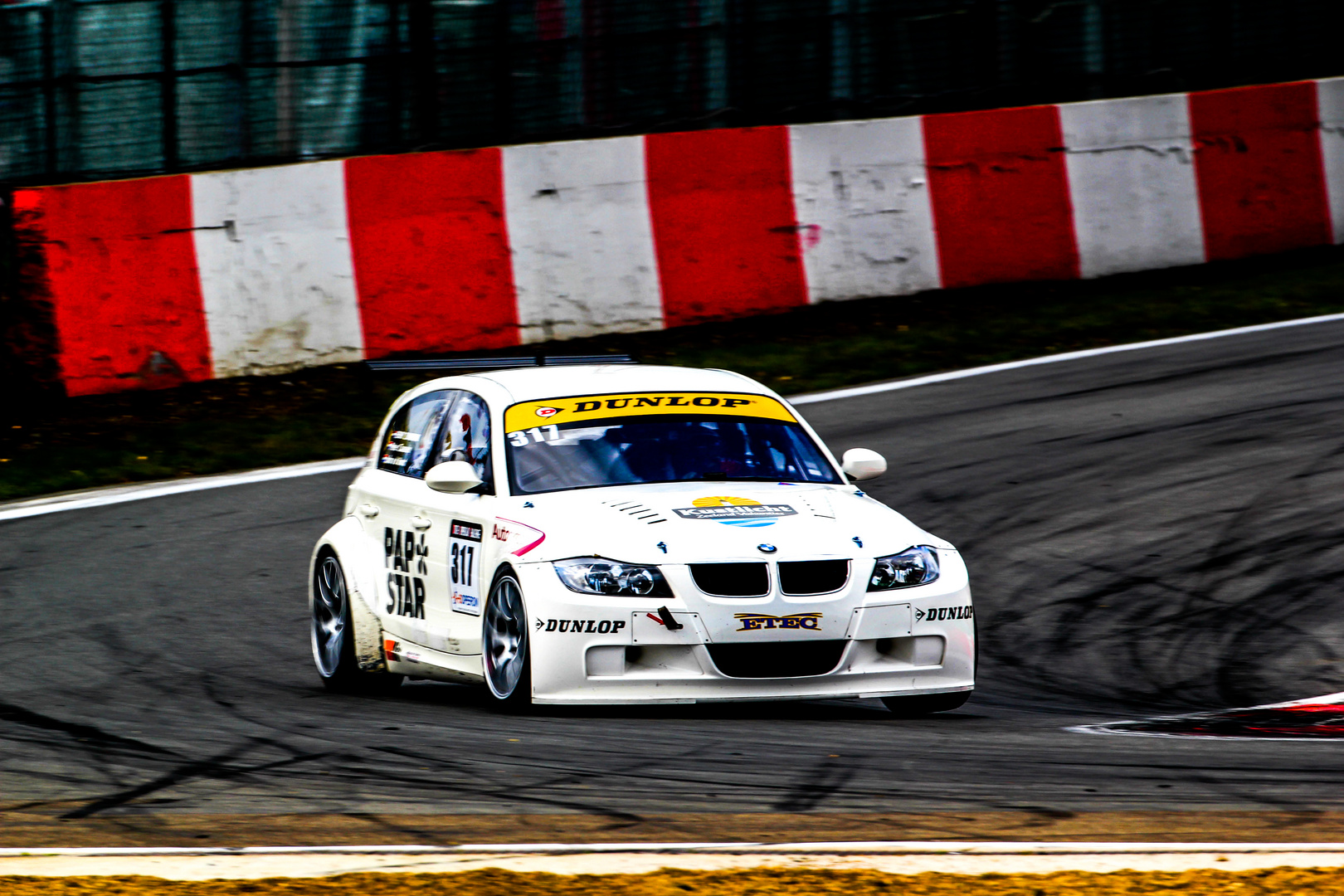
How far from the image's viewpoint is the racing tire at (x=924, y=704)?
761 cm

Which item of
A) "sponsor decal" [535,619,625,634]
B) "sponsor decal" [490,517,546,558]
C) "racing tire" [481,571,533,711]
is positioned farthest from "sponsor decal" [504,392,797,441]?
"sponsor decal" [535,619,625,634]

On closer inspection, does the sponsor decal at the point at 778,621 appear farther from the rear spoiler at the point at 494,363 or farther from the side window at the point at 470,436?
the rear spoiler at the point at 494,363

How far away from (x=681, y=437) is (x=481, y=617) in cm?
113

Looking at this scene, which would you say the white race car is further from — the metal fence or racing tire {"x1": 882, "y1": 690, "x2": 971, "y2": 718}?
the metal fence

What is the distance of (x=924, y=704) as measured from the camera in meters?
7.71

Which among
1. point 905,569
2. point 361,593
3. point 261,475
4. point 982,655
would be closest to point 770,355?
point 261,475

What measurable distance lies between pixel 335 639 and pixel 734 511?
7.53 feet

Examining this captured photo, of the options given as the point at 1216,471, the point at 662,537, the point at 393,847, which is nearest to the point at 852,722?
the point at 662,537

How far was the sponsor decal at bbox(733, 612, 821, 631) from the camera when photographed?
23.6 feet

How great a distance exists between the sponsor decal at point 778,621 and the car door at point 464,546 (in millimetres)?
1104

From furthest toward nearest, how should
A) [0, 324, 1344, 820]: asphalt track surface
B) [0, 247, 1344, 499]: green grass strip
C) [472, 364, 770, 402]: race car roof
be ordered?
[0, 247, 1344, 499]: green grass strip → [472, 364, 770, 402]: race car roof → [0, 324, 1344, 820]: asphalt track surface

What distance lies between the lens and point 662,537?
732 cm

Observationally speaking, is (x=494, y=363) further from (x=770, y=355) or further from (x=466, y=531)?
(x=770, y=355)

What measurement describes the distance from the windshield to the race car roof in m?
0.23
